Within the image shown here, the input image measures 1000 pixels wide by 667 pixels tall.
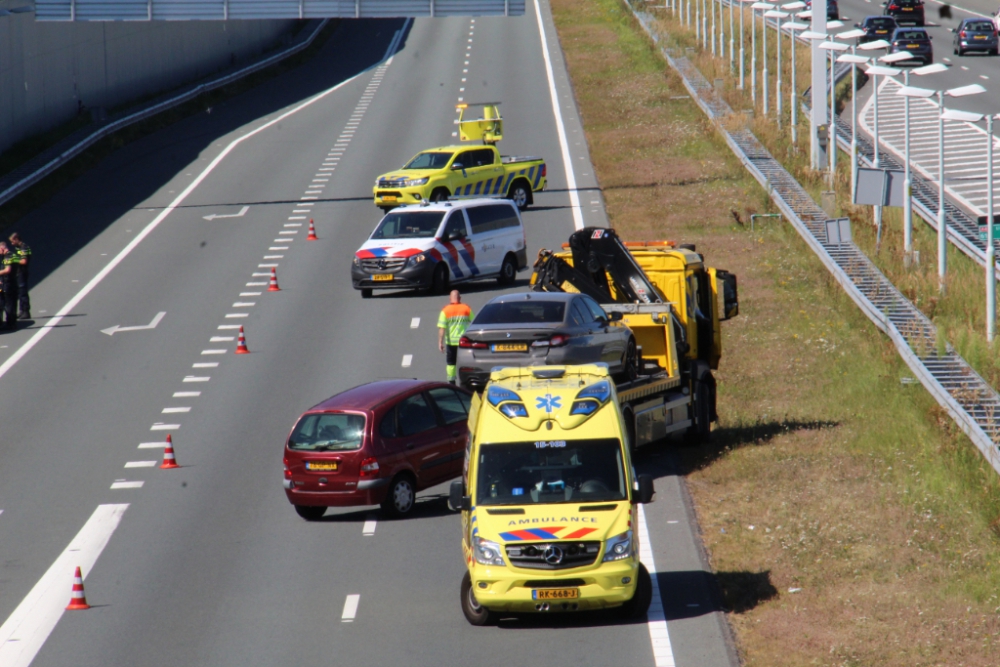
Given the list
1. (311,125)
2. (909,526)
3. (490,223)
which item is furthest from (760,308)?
(311,125)

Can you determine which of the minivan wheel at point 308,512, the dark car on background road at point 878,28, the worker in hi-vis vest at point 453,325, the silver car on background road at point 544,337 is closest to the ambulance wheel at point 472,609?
the minivan wheel at point 308,512

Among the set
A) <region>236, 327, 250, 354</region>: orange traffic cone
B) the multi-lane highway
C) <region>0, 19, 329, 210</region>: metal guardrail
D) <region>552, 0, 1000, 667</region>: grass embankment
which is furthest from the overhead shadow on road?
<region>552, 0, 1000, 667</region>: grass embankment

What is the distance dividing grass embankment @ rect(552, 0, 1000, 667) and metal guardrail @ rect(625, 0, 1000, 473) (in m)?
0.35

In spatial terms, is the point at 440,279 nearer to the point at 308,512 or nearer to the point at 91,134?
the point at 308,512

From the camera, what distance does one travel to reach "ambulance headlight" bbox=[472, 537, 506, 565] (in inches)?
541

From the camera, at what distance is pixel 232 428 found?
23281 mm

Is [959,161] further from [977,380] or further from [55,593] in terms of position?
[55,593]

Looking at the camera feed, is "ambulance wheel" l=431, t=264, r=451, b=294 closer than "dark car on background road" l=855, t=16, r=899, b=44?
Yes

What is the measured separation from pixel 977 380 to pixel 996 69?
4902cm

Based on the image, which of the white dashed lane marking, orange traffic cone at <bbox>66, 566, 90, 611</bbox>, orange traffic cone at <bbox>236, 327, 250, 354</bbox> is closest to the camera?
the white dashed lane marking

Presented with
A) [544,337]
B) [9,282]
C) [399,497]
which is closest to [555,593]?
[399,497]

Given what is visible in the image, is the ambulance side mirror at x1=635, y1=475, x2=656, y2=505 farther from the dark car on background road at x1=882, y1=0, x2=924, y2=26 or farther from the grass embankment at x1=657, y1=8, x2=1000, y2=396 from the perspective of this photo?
the dark car on background road at x1=882, y1=0, x2=924, y2=26

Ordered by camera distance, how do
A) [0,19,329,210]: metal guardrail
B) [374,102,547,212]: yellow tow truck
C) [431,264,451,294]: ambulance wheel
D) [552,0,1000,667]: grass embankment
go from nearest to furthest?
1. [552,0,1000,667]: grass embankment
2. [431,264,451,294]: ambulance wheel
3. [374,102,547,212]: yellow tow truck
4. [0,19,329,210]: metal guardrail

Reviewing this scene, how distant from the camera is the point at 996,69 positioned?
67062 mm
